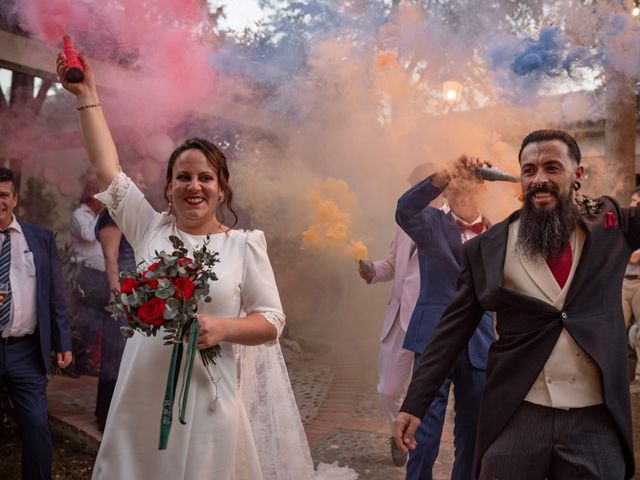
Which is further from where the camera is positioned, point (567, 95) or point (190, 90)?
point (190, 90)

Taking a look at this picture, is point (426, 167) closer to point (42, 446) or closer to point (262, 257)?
point (262, 257)

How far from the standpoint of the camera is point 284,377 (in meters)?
3.36

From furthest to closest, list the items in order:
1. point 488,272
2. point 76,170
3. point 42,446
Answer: point 76,170 → point 42,446 → point 488,272

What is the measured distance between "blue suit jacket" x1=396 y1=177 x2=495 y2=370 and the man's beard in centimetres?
137

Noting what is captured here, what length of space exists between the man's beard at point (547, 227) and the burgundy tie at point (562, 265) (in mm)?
17

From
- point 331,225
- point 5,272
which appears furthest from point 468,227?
point 5,272

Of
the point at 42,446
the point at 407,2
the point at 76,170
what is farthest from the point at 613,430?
the point at 76,170

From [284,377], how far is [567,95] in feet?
11.9

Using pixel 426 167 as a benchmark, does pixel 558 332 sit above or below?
below

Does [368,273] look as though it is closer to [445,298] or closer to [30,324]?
[445,298]

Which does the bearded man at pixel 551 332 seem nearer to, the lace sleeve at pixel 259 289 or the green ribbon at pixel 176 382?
the lace sleeve at pixel 259 289

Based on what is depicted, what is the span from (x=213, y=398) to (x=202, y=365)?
145 mm

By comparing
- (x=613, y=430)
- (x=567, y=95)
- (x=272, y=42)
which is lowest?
(x=613, y=430)

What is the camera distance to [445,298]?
4.33 meters
